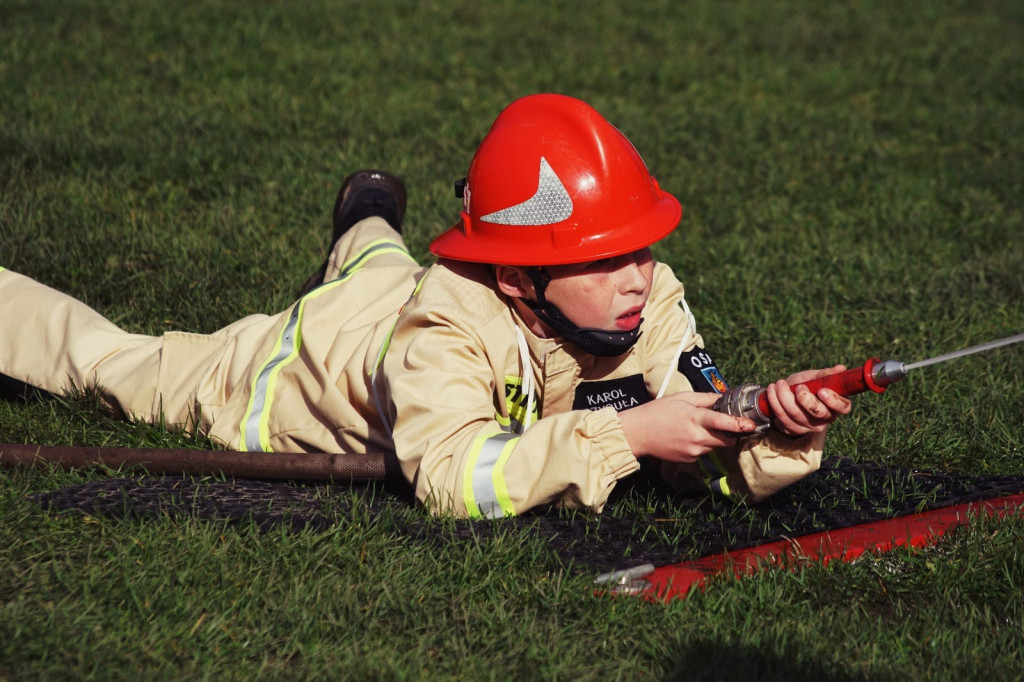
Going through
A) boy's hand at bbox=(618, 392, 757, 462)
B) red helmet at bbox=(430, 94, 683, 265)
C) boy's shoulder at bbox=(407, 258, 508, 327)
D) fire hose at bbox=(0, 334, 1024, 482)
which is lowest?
fire hose at bbox=(0, 334, 1024, 482)

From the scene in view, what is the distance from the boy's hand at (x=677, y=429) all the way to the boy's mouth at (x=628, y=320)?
0.92 ft

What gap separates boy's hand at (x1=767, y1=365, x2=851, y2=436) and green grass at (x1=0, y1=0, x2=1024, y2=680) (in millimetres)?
364

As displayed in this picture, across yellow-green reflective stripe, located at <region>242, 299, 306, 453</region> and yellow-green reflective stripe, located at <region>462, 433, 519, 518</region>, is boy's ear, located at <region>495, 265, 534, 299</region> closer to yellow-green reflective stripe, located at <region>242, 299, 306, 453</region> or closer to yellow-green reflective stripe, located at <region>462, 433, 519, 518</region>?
yellow-green reflective stripe, located at <region>462, 433, 519, 518</region>

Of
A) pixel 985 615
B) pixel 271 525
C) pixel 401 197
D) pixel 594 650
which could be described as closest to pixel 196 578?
pixel 271 525

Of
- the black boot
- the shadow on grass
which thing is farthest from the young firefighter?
the black boot

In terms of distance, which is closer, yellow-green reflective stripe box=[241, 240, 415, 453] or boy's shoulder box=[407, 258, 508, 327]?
boy's shoulder box=[407, 258, 508, 327]

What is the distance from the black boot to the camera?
4.80 metres

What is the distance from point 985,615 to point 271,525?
1.79m

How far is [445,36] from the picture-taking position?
28.7 feet

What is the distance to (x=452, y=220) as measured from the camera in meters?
5.75

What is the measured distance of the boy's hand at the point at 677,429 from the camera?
2908mm

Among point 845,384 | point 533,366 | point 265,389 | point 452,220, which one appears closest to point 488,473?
point 533,366

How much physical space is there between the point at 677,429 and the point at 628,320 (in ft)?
1.28

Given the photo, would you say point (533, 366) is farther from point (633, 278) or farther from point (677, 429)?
point (677, 429)
